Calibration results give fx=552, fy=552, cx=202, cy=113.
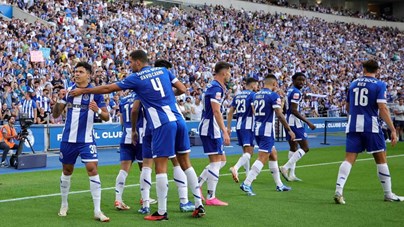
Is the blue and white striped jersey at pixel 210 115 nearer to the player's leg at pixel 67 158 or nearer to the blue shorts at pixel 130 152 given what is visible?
the blue shorts at pixel 130 152

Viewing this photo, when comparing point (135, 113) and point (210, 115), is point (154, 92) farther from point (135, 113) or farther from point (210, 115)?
point (210, 115)

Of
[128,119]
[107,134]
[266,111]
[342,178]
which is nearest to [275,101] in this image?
[266,111]

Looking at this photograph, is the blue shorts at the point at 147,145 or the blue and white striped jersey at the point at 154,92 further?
the blue shorts at the point at 147,145

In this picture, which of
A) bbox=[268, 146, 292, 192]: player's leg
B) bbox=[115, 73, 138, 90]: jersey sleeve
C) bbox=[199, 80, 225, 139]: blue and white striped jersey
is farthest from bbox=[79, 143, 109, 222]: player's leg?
bbox=[268, 146, 292, 192]: player's leg

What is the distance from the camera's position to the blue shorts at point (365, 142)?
9.50 m

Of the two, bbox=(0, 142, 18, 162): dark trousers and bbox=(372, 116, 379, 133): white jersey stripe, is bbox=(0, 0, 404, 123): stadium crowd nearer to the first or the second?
bbox=(0, 142, 18, 162): dark trousers

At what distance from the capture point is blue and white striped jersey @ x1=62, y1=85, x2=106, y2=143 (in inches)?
317

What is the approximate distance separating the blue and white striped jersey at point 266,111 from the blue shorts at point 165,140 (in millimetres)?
3460

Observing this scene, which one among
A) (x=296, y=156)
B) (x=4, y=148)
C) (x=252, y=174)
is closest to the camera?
(x=252, y=174)

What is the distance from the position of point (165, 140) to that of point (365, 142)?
12.5 feet

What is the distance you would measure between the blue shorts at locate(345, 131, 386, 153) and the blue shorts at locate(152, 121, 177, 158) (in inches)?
139

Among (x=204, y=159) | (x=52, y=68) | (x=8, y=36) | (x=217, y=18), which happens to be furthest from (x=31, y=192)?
(x=217, y=18)

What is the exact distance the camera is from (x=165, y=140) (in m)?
7.77

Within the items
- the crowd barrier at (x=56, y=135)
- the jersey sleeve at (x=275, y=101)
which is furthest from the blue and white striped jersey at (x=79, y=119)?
the crowd barrier at (x=56, y=135)
